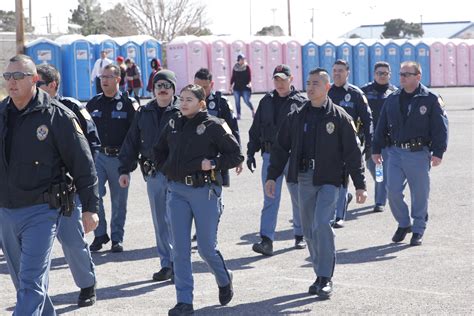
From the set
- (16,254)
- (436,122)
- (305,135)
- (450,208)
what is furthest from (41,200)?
(450,208)

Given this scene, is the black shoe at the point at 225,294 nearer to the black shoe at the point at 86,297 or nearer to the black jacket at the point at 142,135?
the black shoe at the point at 86,297

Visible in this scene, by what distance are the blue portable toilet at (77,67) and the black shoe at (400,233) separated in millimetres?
25955

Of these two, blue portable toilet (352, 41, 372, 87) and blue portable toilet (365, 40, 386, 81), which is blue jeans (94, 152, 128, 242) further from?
blue portable toilet (365, 40, 386, 81)

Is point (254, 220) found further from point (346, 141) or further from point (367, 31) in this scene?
point (367, 31)

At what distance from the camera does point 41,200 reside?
18.9 ft

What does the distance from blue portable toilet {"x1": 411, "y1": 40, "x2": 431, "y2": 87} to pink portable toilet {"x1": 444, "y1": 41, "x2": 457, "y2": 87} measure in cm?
119

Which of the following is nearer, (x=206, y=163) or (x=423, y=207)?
(x=206, y=163)

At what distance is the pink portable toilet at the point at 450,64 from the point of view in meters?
49.9

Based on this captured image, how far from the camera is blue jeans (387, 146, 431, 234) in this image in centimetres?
998

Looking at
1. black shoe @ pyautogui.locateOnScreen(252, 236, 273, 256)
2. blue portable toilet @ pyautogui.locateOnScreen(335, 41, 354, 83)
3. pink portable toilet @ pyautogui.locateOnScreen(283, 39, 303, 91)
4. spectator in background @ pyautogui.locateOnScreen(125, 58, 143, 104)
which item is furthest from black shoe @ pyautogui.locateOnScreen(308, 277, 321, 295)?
blue portable toilet @ pyautogui.locateOnScreen(335, 41, 354, 83)

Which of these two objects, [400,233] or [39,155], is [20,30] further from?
[39,155]

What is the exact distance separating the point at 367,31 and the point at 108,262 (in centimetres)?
13114

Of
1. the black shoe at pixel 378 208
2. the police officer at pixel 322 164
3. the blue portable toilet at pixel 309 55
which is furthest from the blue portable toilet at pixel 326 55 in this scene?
the police officer at pixel 322 164

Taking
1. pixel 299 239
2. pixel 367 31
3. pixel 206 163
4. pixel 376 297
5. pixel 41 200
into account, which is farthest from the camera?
pixel 367 31
